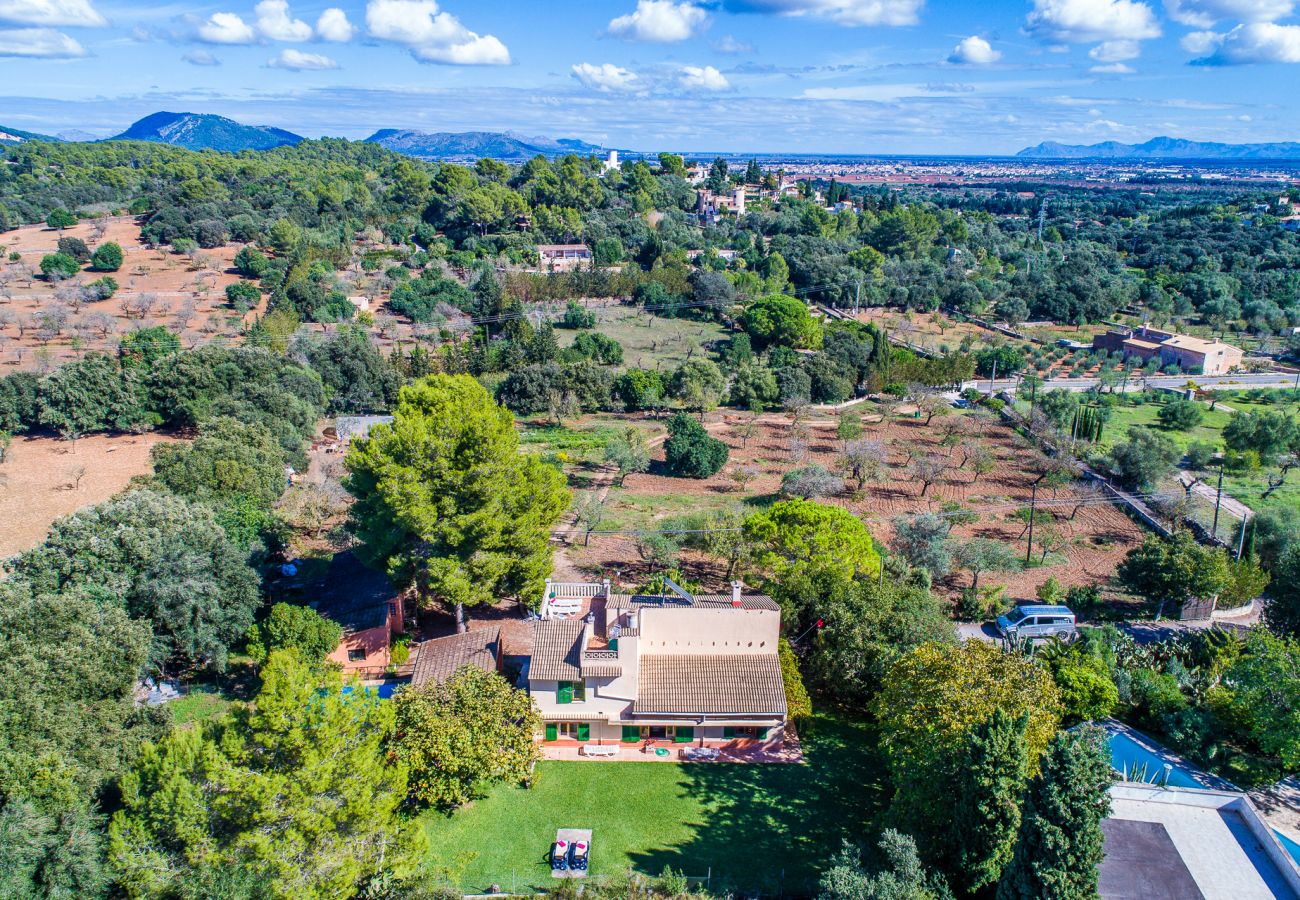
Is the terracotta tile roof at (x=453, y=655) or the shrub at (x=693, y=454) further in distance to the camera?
the shrub at (x=693, y=454)

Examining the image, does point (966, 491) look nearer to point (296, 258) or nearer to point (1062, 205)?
point (296, 258)

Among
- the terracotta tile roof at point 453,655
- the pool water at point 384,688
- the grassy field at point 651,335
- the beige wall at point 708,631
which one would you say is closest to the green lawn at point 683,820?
the beige wall at point 708,631

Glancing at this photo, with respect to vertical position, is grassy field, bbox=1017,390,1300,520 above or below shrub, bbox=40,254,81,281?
below

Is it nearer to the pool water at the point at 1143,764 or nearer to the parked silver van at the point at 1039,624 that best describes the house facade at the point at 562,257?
the parked silver van at the point at 1039,624

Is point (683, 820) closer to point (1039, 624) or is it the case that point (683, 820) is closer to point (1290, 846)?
point (1290, 846)

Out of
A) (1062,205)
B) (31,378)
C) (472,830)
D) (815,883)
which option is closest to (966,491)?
(815,883)

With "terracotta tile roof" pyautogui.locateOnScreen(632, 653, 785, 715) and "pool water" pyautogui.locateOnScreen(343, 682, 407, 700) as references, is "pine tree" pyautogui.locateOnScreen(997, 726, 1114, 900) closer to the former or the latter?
"terracotta tile roof" pyautogui.locateOnScreen(632, 653, 785, 715)

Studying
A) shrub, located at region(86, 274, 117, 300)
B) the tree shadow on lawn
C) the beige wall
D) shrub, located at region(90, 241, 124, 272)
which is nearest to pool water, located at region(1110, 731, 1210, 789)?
the tree shadow on lawn
